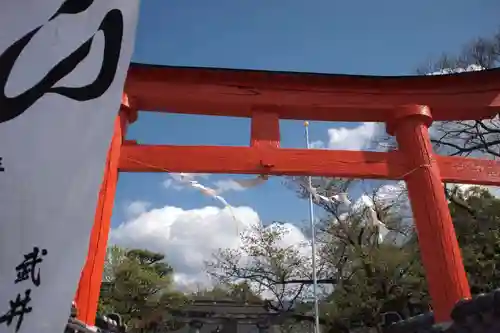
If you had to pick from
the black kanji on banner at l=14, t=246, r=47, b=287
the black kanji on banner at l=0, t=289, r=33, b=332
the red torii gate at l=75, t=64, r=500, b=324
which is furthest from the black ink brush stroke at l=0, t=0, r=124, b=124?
the red torii gate at l=75, t=64, r=500, b=324

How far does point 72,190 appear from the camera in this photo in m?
1.42

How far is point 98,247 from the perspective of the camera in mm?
3969

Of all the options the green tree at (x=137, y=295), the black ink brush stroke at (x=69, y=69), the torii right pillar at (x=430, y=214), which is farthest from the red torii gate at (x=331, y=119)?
the green tree at (x=137, y=295)

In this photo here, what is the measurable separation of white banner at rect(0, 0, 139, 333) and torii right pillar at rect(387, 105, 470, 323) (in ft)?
11.8

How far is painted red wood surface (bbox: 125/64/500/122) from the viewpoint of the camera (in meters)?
4.95

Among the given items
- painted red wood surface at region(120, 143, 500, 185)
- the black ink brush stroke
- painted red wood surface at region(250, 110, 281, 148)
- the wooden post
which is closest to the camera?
the black ink brush stroke

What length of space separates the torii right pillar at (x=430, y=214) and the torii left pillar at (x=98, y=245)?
3083 millimetres

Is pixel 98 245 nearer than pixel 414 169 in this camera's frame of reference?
Yes

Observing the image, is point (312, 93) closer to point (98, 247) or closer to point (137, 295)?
point (98, 247)

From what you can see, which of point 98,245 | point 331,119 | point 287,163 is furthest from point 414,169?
point 98,245

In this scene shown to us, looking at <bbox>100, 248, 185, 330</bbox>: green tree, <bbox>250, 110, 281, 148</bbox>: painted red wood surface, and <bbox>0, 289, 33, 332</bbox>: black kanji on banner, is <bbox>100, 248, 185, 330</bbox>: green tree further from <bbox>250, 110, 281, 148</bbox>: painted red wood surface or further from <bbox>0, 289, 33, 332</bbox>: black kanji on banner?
<bbox>0, 289, 33, 332</bbox>: black kanji on banner

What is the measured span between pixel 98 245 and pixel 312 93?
2877 mm

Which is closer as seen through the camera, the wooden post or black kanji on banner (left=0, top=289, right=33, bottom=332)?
black kanji on banner (left=0, top=289, right=33, bottom=332)

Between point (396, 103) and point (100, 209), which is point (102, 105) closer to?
point (100, 209)
